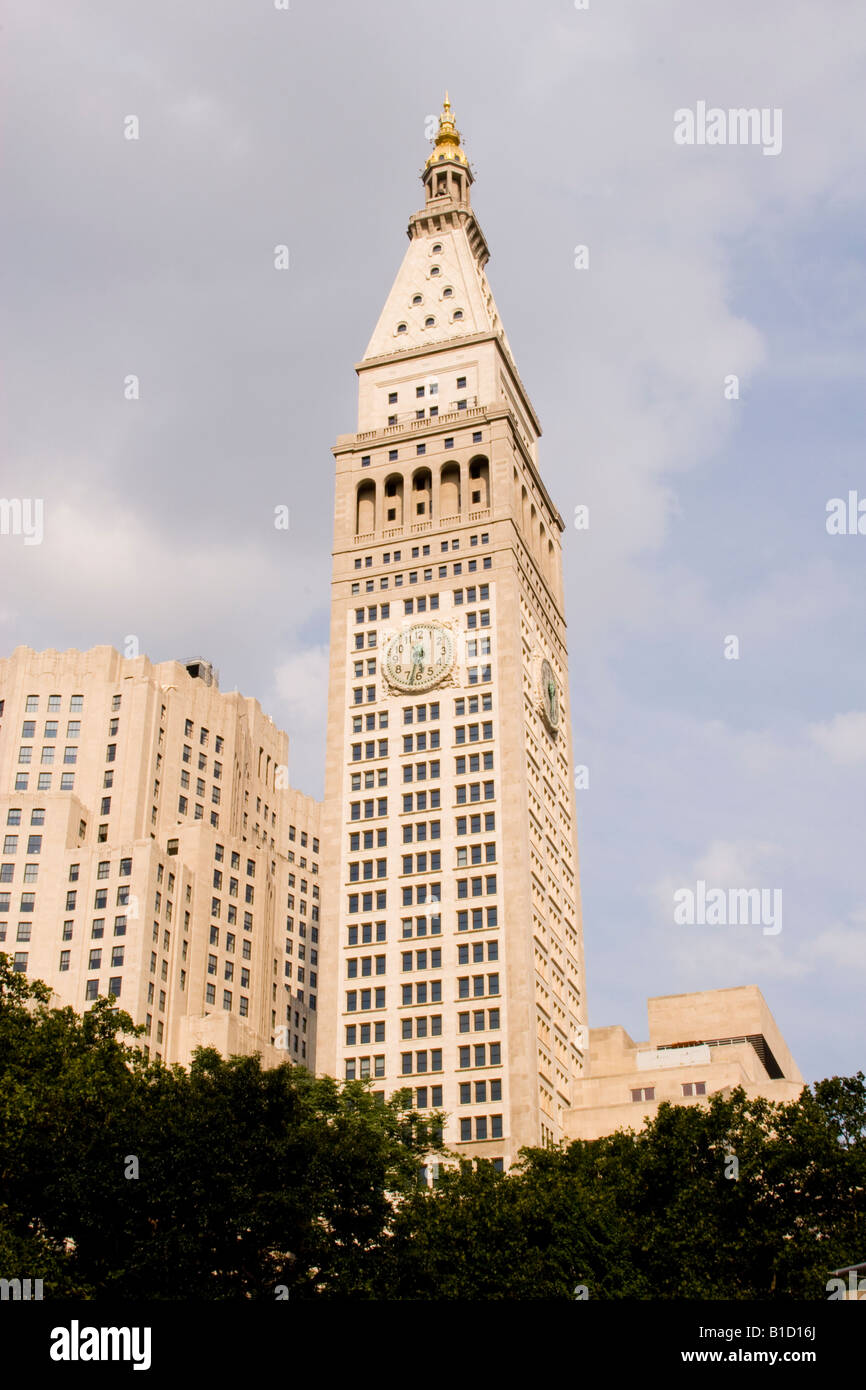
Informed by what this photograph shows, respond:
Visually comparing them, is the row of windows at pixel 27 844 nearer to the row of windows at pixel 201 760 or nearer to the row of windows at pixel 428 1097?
the row of windows at pixel 201 760

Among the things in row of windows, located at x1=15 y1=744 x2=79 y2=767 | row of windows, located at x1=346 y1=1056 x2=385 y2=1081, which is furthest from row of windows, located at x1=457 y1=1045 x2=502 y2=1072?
row of windows, located at x1=15 y1=744 x2=79 y2=767

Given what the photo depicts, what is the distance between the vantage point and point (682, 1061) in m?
109

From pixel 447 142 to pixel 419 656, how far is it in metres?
63.0

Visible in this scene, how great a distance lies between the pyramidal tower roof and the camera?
13312 cm

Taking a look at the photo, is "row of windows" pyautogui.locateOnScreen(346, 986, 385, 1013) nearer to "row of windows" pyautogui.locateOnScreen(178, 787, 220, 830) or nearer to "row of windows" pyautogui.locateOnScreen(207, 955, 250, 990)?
"row of windows" pyautogui.locateOnScreen(207, 955, 250, 990)

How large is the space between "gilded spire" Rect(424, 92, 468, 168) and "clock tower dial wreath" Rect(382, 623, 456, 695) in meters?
56.8

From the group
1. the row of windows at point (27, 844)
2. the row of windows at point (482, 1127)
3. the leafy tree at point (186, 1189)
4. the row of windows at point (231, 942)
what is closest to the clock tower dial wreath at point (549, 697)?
the row of windows at point (482, 1127)

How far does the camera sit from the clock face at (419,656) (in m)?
113

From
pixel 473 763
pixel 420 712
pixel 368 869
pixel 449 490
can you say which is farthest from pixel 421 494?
pixel 368 869

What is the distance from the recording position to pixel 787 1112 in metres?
64.2

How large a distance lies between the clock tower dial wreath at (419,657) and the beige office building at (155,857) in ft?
98.4

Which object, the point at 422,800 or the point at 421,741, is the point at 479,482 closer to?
the point at 421,741

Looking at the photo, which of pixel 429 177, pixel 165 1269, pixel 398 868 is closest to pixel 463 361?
pixel 429 177
